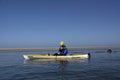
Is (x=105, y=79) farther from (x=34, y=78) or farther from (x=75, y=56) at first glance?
(x=75, y=56)

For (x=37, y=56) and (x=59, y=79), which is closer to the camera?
(x=59, y=79)

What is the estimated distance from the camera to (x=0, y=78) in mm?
17047

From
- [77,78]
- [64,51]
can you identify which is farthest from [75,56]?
[77,78]

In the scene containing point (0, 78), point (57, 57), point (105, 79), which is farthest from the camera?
point (57, 57)

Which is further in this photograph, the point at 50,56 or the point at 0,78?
the point at 50,56

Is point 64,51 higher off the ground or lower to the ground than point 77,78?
higher

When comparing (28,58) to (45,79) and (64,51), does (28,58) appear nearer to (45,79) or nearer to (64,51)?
(64,51)

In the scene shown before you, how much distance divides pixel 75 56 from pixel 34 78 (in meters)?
19.5

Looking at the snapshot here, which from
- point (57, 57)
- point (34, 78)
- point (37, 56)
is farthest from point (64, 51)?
point (34, 78)

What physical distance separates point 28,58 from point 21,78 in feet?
60.9

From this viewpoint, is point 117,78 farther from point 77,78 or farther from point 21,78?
point 21,78

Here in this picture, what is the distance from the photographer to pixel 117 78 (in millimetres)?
16328

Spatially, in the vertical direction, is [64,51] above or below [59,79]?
above

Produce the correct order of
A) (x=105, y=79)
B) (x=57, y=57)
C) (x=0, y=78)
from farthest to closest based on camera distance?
(x=57, y=57)
(x=0, y=78)
(x=105, y=79)
